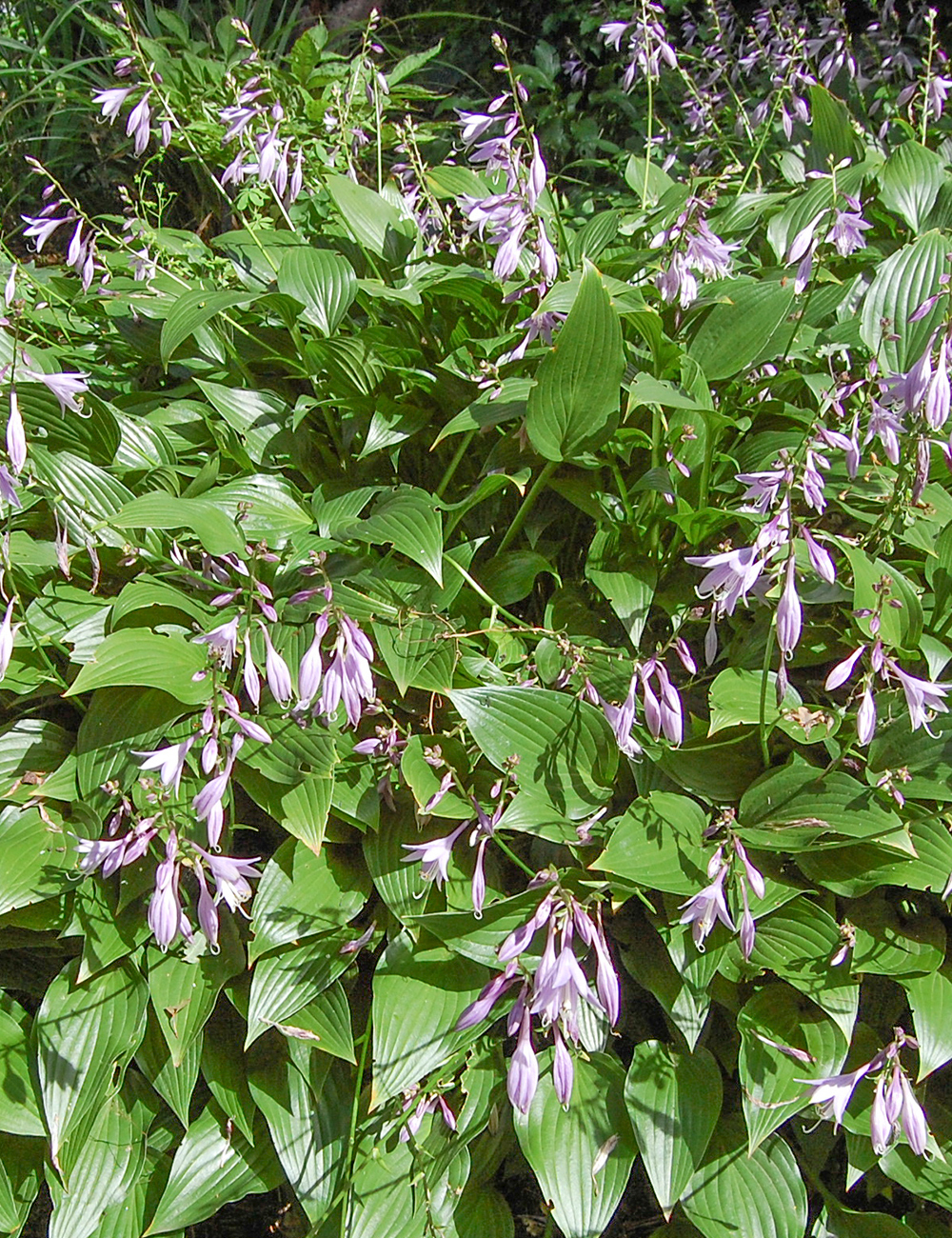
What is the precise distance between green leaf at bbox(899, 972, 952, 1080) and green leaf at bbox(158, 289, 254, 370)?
2294 millimetres

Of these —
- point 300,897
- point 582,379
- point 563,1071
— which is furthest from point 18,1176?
point 582,379

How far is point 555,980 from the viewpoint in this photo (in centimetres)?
160

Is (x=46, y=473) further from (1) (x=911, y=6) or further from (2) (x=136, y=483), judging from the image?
(1) (x=911, y=6)

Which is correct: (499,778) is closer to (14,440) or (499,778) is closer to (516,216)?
(14,440)

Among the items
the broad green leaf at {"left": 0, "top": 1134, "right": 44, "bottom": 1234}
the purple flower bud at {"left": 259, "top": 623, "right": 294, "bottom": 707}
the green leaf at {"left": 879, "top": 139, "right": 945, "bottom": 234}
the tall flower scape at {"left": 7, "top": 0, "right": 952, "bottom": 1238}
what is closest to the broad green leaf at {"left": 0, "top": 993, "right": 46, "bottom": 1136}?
the tall flower scape at {"left": 7, "top": 0, "right": 952, "bottom": 1238}

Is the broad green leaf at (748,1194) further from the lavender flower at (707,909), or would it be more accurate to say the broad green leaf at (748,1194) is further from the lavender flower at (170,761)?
the lavender flower at (170,761)

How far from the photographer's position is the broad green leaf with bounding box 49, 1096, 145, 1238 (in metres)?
2.14

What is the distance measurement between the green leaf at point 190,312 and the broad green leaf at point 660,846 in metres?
1.68

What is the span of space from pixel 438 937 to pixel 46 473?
149 cm

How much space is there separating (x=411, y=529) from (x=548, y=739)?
22.8 inches

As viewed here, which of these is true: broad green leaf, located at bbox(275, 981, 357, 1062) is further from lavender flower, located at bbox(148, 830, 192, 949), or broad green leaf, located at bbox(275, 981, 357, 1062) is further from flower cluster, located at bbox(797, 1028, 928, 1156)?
flower cluster, located at bbox(797, 1028, 928, 1156)

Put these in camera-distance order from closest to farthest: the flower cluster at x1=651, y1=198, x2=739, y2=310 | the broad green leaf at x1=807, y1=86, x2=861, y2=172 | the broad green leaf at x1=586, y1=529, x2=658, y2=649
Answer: the broad green leaf at x1=586, y1=529, x2=658, y2=649 → the flower cluster at x1=651, y1=198, x2=739, y2=310 → the broad green leaf at x1=807, y1=86, x2=861, y2=172

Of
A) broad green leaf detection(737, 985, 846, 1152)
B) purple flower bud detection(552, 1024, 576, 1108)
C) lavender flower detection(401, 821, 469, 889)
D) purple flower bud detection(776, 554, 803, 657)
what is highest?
purple flower bud detection(776, 554, 803, 657)

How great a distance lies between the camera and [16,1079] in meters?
2.14
